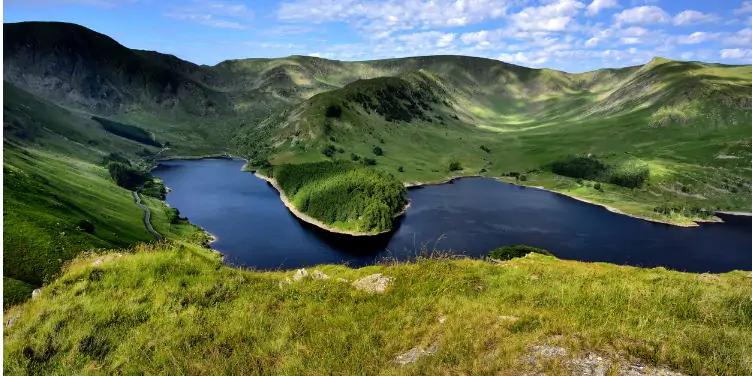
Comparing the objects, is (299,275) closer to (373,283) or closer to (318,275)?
(318,275)

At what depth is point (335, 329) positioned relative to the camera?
16906mm

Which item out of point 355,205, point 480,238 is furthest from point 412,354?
point 355,205

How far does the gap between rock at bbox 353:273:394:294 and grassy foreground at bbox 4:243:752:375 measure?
2.50 feet

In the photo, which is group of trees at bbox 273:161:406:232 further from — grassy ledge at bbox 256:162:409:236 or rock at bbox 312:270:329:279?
rock at bbox 312:270:329:279

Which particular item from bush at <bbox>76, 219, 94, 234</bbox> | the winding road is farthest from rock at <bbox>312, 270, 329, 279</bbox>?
the winding road

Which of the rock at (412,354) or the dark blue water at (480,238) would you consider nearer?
the rock at (412,354)

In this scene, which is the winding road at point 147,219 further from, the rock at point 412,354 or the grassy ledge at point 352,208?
the rock at point 412,354

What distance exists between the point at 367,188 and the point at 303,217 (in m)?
32.8

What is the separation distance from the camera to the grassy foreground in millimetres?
14062

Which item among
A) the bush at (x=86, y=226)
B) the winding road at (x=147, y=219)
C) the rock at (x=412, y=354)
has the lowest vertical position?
the winding road at (x=147, y=219)

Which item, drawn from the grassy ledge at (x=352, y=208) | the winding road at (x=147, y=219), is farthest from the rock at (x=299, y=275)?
the grassy ledge at (x=352, y=208)

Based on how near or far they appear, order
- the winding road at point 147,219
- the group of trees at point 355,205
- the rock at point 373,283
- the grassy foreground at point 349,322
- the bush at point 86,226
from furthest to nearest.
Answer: the group of trees at point 355,205 < the winding road at point 147,219 < the bush at point 86,226 < the rock at point 373,283 < the grassy foreground at point 349,322

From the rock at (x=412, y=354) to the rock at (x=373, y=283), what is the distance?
5.63m

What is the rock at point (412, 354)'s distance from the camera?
1496cm
